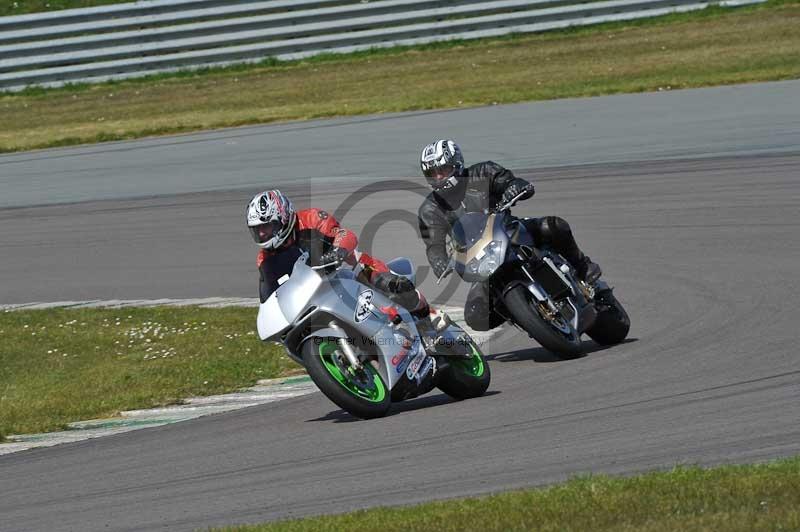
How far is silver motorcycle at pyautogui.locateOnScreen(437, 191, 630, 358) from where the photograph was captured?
30.9 ft

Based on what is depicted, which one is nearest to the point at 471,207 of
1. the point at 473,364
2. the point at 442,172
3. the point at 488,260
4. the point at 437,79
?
the point at 442,172

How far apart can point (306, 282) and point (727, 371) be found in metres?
2.55

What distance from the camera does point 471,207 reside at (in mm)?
10039

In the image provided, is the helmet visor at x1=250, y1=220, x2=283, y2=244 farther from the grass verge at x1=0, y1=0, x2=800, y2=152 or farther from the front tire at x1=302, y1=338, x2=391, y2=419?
the grass verge at x1=0, y1=0, x2=800, y2=152

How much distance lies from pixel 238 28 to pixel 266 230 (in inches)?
787

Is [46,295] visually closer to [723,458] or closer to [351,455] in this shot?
[351,455]

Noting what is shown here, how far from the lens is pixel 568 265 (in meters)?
9.89

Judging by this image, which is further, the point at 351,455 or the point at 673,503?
the point at 351,455

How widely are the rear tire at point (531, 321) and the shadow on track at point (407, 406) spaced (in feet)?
2.02

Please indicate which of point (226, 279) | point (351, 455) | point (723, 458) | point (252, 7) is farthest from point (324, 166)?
point (723, 458)

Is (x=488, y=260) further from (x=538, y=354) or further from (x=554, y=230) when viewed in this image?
(x=538, y=354)

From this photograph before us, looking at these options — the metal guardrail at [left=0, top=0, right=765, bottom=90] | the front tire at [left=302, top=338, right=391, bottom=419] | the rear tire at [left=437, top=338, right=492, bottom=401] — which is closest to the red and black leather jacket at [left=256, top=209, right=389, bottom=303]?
the front tire at [left=302, top=338, right=391, bottom=419]

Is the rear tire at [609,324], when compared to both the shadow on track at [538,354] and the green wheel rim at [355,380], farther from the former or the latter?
the green wheel rim at [355,380]

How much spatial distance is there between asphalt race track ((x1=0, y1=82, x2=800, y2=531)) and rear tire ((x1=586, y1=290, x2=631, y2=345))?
0.47 ft
